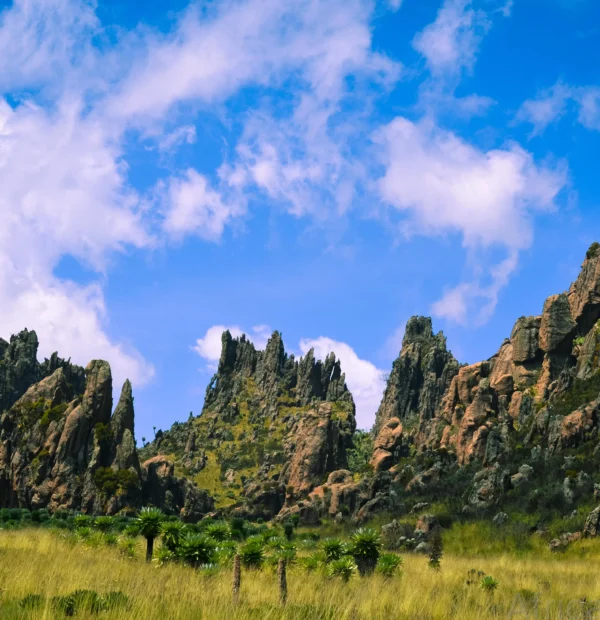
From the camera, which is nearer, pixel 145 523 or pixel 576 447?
pixel 145 523

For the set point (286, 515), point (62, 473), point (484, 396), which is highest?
point (484, 396)

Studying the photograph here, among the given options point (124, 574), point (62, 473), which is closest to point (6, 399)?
point (62, 473)

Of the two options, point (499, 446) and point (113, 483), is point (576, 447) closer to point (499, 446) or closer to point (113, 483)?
point (499, 446)

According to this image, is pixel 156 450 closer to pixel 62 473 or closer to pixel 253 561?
pixel 62 473

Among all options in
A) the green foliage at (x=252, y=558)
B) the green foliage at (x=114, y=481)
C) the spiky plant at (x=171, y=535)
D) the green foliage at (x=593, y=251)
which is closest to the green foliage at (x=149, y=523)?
the spiky plant at (x=171, y=535)

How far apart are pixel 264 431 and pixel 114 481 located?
8214 cm

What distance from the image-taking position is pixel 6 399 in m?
134

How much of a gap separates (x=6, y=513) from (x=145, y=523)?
37921mm

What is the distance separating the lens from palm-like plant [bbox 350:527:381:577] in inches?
733

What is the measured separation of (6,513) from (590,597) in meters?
49.3

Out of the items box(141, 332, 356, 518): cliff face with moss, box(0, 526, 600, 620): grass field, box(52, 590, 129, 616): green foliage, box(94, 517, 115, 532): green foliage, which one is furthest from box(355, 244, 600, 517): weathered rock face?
box(52, 590, 129, 616): green foliage

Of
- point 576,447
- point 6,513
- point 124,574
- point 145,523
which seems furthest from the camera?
point 576,447

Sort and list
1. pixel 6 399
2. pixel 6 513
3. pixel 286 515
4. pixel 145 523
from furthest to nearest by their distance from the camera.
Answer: pixel 6 399 → pixel 286 515 → pixel 6 513 → pixel 145 523

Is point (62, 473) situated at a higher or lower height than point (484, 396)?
lower
